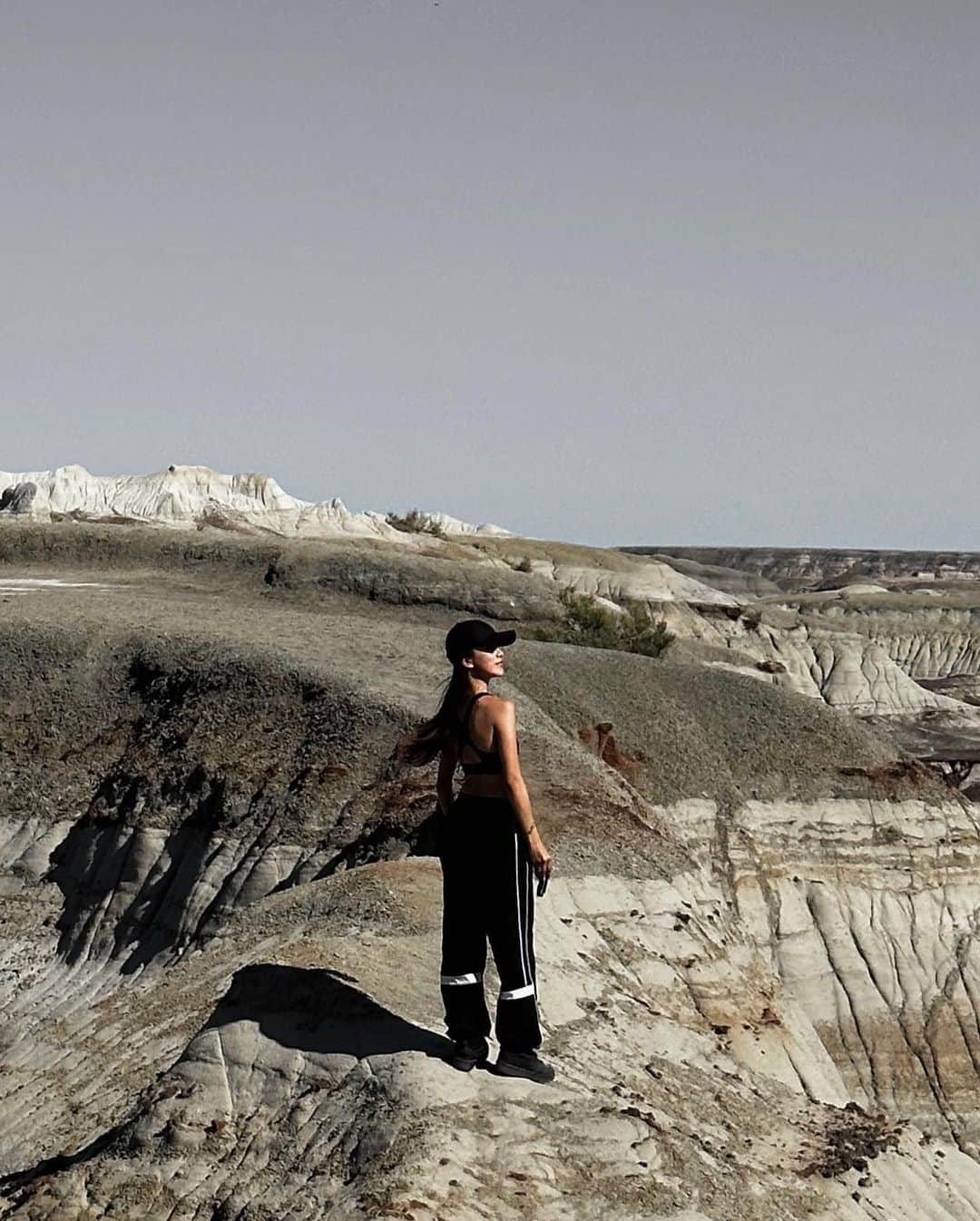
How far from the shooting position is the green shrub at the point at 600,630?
42.9 meters

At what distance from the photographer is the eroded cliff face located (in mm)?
10352

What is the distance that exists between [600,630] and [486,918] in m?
33.1

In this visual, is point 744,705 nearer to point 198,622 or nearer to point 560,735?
point 560,735

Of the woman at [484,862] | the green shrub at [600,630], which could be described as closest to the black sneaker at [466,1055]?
the woman at [484,862]

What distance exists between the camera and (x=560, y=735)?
84.7ft

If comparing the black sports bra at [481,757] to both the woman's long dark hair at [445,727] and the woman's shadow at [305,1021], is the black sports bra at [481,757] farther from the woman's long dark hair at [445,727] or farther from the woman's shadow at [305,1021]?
the woman's shadow at [305,1021]

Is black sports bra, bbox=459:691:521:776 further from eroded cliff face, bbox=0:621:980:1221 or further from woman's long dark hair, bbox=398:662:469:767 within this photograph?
eroded cliff face, bbox=0:621:980:1221

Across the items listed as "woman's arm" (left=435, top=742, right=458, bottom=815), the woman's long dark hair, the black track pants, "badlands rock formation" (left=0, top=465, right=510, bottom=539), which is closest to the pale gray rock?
"badlands rock formation" (left=0, top=465, right=510, bottom=539)

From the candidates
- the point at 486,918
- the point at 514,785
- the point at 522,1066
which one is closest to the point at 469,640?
the point at 514,785

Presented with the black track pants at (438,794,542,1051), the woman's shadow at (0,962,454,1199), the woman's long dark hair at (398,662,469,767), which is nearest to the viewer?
the black track pants at (438,794,542,1051)

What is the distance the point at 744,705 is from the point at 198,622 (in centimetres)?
1079

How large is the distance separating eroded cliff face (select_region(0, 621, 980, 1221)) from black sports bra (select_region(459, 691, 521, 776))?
1975 millimetres

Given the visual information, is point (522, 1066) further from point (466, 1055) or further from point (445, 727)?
point (445, 727)

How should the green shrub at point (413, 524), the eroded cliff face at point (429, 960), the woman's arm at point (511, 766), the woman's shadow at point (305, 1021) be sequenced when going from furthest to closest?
1. the green shrub at point (413, 524)
2. the woman's shadow at point (305, 1021)
3. the woman's arm at point (511, 766)
4. the eroded cliff face at point (429, 960)
